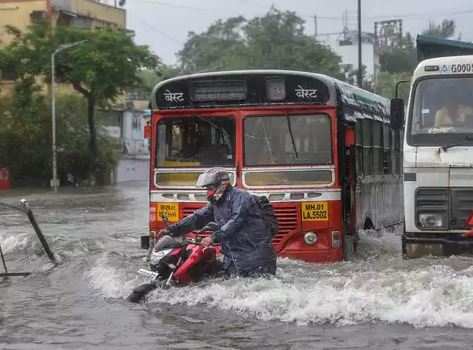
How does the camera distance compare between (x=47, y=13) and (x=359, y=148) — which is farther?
(x=47, y=13)

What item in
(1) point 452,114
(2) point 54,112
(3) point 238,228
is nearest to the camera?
(3) point 238,228

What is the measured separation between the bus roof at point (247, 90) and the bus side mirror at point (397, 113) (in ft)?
2.65

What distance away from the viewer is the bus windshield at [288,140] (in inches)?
460

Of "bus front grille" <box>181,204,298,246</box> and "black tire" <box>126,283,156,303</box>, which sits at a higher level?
"bus front grille" <box>181,204,298,246</box>

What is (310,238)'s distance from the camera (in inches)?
458

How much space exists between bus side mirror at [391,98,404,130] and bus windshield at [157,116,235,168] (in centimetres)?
209

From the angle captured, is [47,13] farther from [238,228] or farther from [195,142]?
[238,228]

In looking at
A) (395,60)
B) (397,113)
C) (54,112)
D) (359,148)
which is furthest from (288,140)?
(395,60)

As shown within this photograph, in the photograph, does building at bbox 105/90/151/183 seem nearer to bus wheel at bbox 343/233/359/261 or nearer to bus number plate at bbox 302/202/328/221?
bus wheel at bbox 343/233/359/261

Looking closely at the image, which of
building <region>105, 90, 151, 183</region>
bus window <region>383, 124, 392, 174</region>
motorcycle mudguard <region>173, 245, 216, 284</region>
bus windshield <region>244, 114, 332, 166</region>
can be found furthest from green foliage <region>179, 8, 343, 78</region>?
motorcycle mudguard <region>173, 245, 216, 284</region>

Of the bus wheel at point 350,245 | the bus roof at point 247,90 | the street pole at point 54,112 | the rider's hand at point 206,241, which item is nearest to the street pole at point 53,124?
the street pole at point 54,112

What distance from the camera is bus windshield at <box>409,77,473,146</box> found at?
1053 cm

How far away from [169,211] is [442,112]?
377 cm

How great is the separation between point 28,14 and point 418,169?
159 ft
